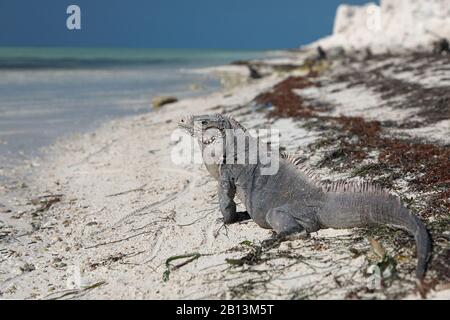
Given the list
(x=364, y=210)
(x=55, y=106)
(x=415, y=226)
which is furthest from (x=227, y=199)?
(x=55, y=106)

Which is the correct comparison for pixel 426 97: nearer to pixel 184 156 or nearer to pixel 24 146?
pixel 184 156

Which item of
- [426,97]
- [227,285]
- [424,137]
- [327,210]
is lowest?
[227,285]

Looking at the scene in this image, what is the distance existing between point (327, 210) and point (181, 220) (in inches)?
70.8

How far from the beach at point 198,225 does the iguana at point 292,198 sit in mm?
110

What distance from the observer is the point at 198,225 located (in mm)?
5332

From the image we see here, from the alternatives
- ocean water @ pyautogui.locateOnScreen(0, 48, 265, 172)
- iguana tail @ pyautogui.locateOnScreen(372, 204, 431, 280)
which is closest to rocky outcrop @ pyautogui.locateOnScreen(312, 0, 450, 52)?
ocean water @ pyautogui.locateOnScreen(0, 48, 265, 172)

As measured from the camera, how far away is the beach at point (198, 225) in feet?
12.4

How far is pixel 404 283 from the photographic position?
3.43 metres

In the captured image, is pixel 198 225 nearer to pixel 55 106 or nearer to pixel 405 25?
pixel 55 106

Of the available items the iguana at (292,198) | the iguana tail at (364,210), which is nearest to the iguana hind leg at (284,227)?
the iguana at (292,198)

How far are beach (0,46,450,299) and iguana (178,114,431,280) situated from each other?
0.36 ft
